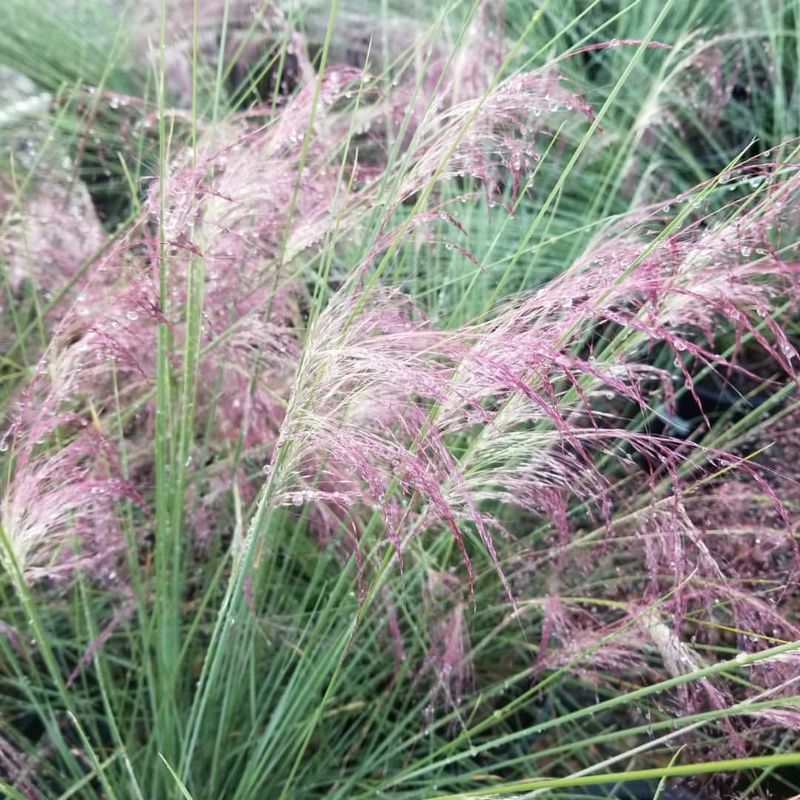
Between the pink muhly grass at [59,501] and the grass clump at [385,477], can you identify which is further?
the pink muhly grass at [59,501]

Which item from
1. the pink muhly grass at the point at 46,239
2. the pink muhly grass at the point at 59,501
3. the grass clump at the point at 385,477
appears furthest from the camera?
the pink muhly grass at the point at 46,239

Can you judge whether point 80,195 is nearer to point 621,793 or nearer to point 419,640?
point 419,640

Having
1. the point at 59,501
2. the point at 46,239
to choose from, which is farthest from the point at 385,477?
the point at 46,239

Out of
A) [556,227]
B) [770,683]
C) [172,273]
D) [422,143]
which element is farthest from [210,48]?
[770,683]

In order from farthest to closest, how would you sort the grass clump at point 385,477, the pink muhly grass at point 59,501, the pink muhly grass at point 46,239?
the pink muhly grass at point 46,239
the pink muhly grass at point 59,501
the grass clump at point 385,477

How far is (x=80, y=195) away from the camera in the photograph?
5.99 ft

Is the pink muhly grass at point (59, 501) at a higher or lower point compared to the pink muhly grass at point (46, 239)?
lower

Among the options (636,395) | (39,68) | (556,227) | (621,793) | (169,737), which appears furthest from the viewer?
(39,68)

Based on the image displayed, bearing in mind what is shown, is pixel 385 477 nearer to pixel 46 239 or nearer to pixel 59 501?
pixel 59 501

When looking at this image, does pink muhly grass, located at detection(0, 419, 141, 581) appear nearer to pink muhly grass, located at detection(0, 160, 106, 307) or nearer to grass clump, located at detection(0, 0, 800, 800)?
grass clump, located at detection(0, 0, 800, 800)

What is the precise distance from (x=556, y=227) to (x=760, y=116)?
0.64 meters

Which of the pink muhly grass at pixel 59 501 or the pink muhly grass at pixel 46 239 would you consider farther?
the pink muhly grass at pixel 46 239

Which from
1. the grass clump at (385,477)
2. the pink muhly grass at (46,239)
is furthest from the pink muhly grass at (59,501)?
the pink muhly grass at (46,239)

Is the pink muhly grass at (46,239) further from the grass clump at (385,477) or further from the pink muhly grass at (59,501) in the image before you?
the pink muhly grass at (59,501)
